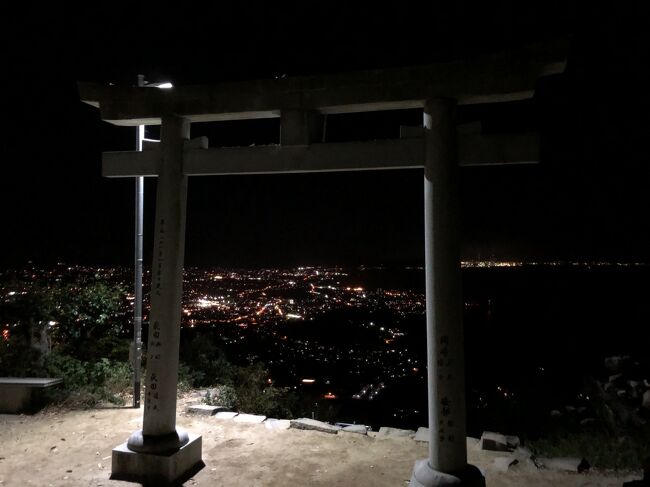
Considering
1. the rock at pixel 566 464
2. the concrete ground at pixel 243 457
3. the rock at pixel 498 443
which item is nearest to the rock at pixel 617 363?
the rock at pixel 498 443

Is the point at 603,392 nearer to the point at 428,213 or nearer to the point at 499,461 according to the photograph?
the point at 499,461

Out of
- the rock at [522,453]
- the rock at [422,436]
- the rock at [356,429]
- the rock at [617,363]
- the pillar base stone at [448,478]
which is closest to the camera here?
the pillar base stone at [448,478]

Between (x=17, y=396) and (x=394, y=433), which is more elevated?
(x=17, y=396)

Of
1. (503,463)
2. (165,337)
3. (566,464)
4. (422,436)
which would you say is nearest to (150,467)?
(165,337)

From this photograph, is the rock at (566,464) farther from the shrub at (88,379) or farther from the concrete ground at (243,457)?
the shrub at (88,379)

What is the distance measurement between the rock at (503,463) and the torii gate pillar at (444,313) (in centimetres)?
142

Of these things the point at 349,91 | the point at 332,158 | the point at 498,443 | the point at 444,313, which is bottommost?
the point at 498,443

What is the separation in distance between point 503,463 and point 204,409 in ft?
15.4

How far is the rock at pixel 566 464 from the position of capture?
19.4 ft

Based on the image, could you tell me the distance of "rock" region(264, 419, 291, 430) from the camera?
24.2ft

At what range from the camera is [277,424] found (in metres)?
7.54

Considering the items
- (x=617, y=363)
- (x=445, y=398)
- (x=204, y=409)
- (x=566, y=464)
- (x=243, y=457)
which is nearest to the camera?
(x=445, y=398)

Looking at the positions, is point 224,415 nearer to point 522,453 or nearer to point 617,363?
point 522,453

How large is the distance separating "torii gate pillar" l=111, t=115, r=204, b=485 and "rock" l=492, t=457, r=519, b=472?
146 inches
